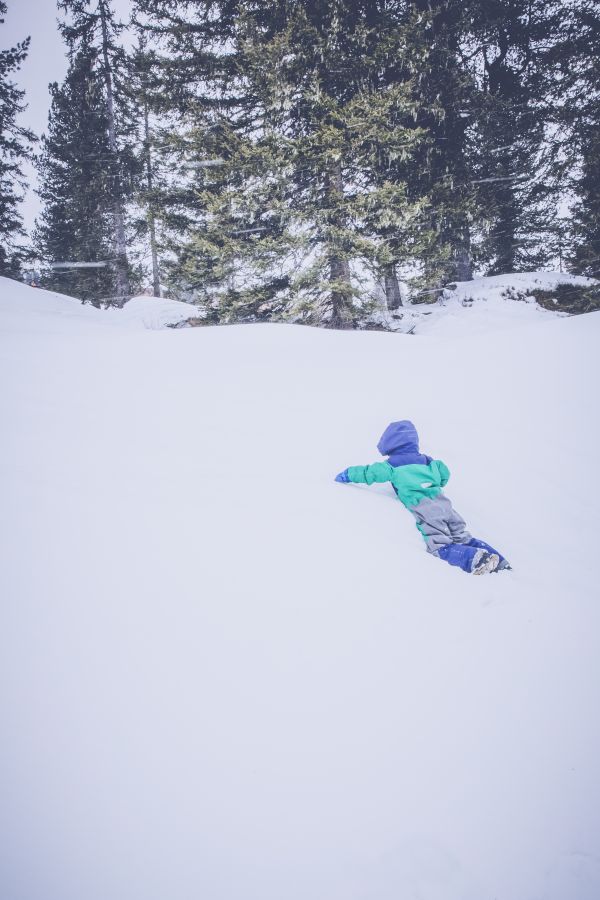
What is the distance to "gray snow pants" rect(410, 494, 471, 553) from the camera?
2.90m

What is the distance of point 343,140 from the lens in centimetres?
734

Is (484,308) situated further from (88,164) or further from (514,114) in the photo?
(88,164)

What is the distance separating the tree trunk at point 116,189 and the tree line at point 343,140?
2.43m

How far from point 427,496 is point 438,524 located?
0.28 m

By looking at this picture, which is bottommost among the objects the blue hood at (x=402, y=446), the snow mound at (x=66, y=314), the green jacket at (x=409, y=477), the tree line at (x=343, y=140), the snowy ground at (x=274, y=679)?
the snowy ground at (x=274, y=679)

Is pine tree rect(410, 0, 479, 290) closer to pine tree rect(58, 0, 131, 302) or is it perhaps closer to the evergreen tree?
the evergreen tree

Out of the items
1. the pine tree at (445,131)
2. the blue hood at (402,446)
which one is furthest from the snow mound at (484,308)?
the blue hood at (402,446)

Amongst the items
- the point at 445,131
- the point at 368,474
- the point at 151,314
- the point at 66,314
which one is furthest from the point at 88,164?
the point at 368,474

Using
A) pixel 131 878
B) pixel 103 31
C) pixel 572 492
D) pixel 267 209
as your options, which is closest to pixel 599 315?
pixel 572 492

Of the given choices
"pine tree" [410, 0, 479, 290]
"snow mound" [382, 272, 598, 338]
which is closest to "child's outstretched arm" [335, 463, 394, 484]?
"pine tree" [410, 0, 479, 290]

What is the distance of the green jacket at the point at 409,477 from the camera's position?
3.24 metres

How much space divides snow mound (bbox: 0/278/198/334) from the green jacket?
5.79 m

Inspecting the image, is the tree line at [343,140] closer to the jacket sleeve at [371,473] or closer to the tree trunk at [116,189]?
the tree trunk at [116,189]

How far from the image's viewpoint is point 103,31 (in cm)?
1263
